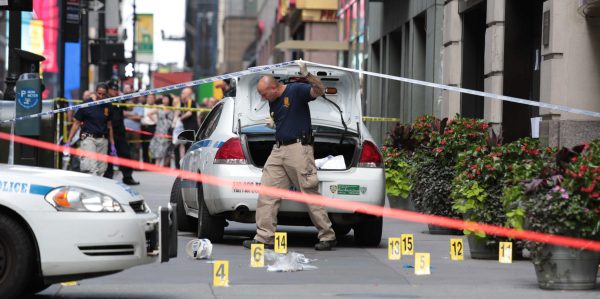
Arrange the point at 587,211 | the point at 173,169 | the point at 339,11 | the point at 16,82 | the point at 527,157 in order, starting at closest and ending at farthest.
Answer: the point at 587,211 < the point at 527,157 < the point at 16,82 < the point at 173,169 < the point at 339,11

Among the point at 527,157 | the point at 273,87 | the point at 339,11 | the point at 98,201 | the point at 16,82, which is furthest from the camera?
the point at 339,11

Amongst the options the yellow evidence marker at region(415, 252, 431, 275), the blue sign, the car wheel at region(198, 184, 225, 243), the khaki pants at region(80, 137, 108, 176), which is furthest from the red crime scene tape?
the khaki pants at region(80, 137, 108, 176)

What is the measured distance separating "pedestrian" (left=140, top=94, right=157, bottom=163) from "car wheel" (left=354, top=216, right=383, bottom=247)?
19.4 metres

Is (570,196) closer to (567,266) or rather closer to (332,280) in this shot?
(567,266)

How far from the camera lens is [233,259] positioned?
40.3 feet

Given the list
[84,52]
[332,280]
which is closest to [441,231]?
[332,280]

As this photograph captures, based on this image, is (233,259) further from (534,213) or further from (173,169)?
(173,169)

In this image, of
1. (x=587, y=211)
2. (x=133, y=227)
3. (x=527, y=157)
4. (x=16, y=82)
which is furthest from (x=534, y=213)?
(x=16, y=82)

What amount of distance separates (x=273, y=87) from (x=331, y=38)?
110 feet

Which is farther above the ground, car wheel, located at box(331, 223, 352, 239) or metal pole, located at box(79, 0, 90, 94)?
metal pole, located at box(79, 0, 90, 94)

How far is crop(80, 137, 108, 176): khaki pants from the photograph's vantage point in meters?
20.1

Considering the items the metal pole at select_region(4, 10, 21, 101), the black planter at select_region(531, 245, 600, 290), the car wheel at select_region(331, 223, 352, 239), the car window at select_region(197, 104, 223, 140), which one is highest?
the metal pole at select_region(4, 10, 21, 101)

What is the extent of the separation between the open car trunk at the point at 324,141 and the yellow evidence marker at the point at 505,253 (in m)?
2.20

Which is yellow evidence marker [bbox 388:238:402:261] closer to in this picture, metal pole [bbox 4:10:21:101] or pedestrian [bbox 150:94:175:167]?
metal pole [bbox 4:10:21:101]
